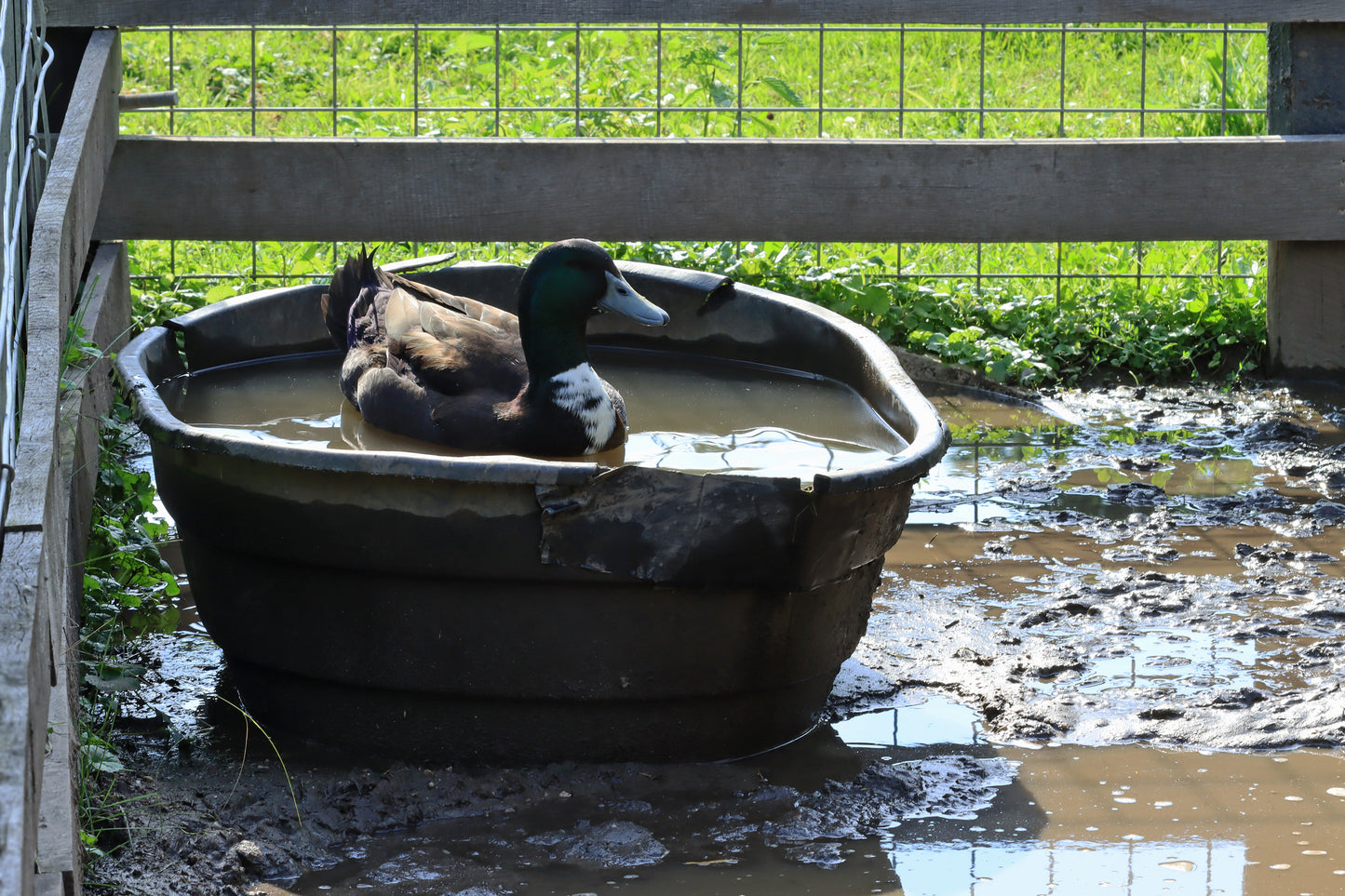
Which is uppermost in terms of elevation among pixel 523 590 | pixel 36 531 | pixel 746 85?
pixel 746 85

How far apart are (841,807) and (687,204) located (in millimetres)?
2587

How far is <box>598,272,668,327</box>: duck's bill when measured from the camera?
3.45 metres

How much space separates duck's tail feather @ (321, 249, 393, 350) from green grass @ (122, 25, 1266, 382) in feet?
5.40

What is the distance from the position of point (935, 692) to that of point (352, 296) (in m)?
1.92

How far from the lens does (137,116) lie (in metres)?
8.09

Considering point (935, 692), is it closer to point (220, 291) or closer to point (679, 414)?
point (679, 414)

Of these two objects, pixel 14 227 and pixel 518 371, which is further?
pixel 518 371

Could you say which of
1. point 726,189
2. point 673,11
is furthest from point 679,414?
point 673,11

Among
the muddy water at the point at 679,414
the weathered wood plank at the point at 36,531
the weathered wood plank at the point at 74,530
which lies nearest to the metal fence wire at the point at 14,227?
the weathered wood plank at the point at 36,531

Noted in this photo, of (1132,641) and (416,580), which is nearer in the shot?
(416,580)

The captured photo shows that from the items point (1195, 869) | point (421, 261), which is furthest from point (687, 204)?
point (1195, 869)

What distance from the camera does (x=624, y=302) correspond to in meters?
3.46

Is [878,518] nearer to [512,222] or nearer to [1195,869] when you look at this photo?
[1195,869]

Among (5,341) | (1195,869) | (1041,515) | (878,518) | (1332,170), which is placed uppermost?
(1332,170)
